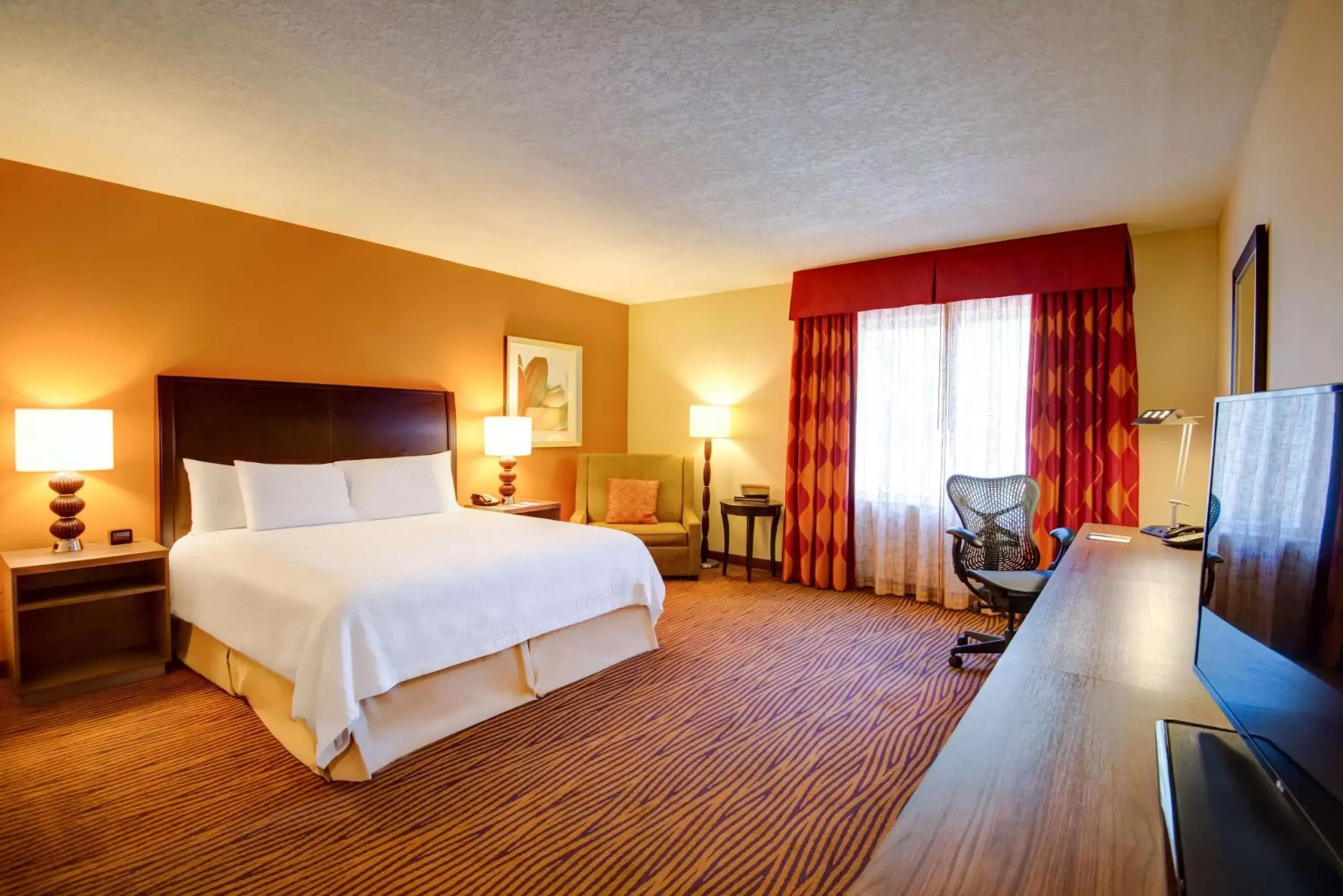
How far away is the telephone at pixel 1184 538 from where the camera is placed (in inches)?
112

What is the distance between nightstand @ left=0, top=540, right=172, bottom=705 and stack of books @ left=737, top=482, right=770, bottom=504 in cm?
387

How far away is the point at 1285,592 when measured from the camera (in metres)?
0.82

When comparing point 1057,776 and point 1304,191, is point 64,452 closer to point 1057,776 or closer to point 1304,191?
point 1057,776

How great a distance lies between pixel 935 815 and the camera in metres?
0.85

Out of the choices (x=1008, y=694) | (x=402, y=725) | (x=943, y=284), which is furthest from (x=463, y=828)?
(x=943, y=284)

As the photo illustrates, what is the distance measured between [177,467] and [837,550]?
14.3 feet

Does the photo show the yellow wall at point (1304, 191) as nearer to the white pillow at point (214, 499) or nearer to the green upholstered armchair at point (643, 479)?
the green upholstered armchair at point (643, 479)

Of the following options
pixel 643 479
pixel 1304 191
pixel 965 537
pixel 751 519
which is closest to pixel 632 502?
pixel 643 479

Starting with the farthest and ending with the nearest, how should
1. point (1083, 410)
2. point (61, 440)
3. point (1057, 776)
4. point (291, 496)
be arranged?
point (1083, 410), point (291, 496), point (61, 440), point (1057, 776)

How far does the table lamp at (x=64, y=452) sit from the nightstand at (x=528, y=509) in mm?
2080

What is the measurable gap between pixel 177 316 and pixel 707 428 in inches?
145

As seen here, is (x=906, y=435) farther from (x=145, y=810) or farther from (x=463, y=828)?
(x=145, y=810)

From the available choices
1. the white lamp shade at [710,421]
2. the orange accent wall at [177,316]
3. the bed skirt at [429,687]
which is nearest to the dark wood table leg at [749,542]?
the white lamp shade at [710,421]

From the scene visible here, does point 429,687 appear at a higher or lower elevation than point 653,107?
lower
